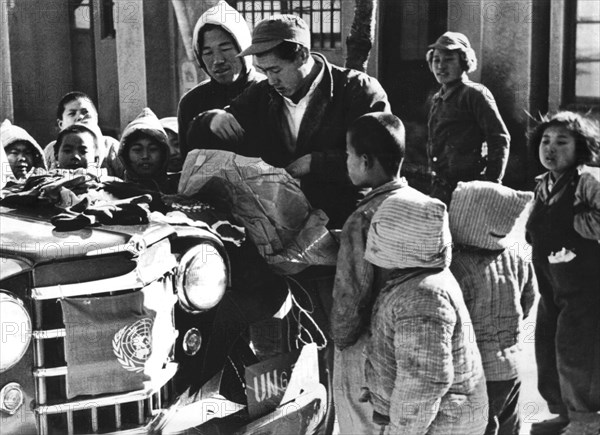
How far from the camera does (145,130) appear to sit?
3.46 meters

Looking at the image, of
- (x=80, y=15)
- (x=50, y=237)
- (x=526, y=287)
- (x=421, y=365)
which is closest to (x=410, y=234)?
(x=421, y=365)

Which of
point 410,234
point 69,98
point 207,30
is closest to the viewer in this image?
point 410,234

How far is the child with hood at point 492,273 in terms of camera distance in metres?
3.24

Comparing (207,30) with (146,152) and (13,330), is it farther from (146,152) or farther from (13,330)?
(13,330)

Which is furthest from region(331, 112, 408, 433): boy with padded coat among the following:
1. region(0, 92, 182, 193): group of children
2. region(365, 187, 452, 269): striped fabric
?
region(0, 92, 182, 193): group of children

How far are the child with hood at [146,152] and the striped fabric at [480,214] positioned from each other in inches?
44.1

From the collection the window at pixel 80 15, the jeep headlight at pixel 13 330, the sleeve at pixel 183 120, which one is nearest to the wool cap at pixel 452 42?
the sleeve at pixel 183 120

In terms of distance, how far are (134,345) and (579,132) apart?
67.6 inches

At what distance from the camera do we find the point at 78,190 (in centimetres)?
320

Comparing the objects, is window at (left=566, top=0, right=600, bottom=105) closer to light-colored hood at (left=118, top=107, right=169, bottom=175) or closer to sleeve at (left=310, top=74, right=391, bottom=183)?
sleeve at (left=310, top=74, right=391, bottom=183)

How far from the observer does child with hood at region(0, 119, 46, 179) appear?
350 centimetres

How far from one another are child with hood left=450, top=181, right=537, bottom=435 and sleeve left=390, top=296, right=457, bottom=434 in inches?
21.1

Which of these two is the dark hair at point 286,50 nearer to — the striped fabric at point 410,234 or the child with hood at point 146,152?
the child with hood at point 146,152

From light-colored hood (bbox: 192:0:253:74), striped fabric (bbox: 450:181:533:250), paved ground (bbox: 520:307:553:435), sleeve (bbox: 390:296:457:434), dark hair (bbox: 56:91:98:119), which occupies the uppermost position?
light-colored hood (bbox: 192:0:253:74)
